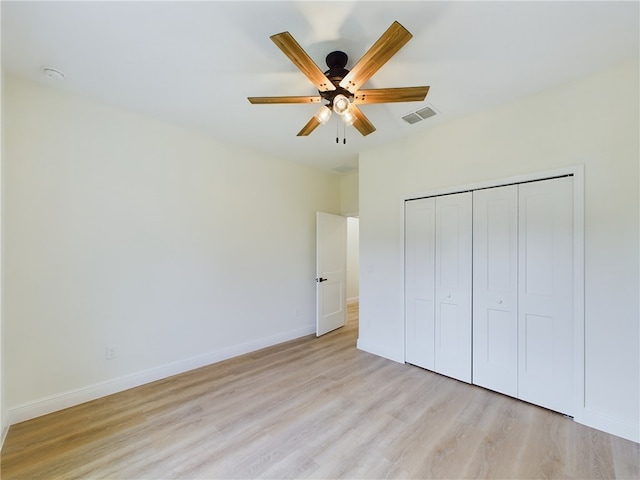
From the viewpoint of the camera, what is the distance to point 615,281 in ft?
6.77

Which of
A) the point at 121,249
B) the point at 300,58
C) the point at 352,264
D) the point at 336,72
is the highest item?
the point at 336,72

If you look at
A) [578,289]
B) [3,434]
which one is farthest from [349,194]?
[3,434]

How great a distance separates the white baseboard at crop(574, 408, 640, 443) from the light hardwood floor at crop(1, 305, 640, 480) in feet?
0.16

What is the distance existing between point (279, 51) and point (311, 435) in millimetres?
2824

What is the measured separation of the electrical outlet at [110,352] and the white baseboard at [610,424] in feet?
13.5

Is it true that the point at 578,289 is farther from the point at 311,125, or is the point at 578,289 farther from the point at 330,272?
the point at 330,272

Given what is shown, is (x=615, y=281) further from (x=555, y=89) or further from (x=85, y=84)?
(x=85, y=84)

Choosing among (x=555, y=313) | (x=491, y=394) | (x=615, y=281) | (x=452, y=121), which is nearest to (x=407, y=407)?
(x=491, y=394)

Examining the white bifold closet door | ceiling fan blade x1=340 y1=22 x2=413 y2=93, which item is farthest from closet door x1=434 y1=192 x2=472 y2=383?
ceiling fan blade x1=340 y1=22 x2=413 y2=93

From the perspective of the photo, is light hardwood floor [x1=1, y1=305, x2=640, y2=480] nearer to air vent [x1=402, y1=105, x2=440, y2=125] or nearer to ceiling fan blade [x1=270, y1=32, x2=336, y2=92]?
ceiling fan blade [x1=270, y1=32, x2=336, y2=92]

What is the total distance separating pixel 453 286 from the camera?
116 inches

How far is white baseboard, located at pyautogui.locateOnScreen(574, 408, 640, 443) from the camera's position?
1.98 metres

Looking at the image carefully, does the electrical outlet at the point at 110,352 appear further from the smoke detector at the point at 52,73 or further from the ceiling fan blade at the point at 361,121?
the ceiling fan blade at the point at 361,121

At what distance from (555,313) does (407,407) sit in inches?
59.6
